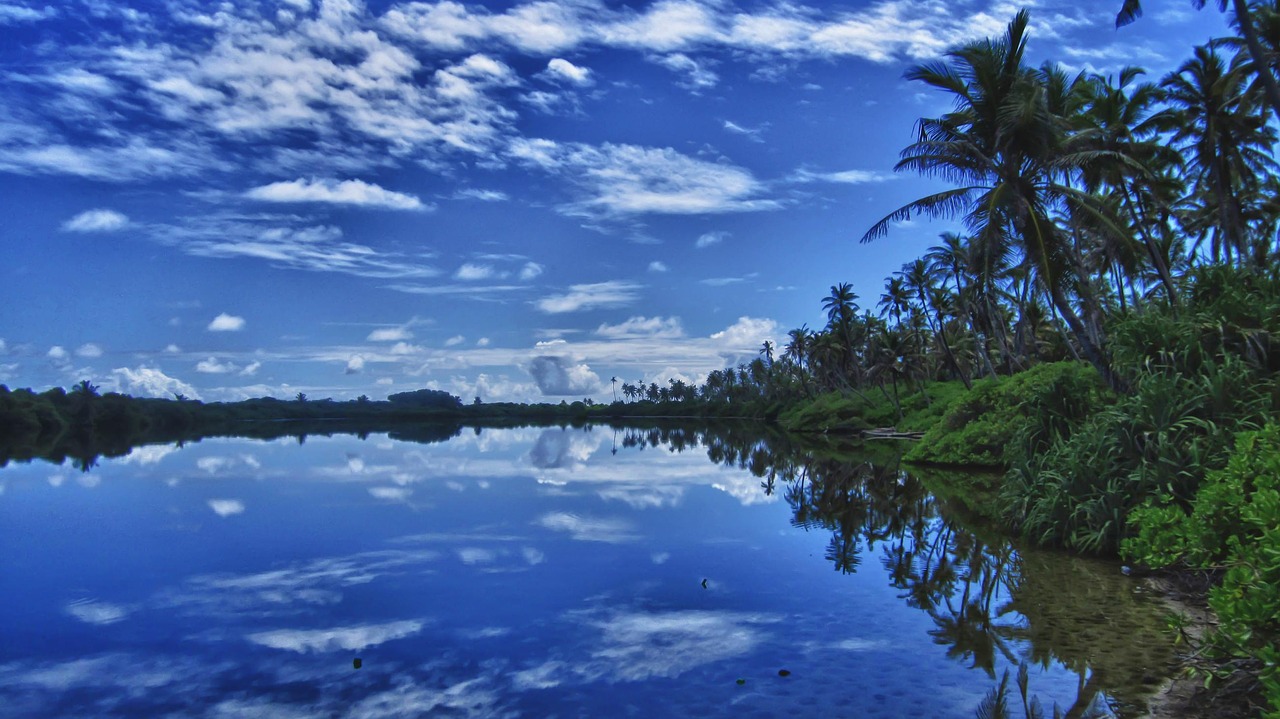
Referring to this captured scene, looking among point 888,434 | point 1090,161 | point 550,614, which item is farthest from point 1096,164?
point 888,434

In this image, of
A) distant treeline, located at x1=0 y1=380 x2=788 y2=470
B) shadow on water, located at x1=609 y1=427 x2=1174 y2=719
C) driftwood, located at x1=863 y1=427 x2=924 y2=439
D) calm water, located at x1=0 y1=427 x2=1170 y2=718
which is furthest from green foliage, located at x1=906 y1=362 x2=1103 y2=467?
distant treeline, located at x1=0 y1=380 x2=788 y2=470

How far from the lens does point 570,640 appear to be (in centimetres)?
846

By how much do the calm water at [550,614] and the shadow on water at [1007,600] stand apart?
42 mm

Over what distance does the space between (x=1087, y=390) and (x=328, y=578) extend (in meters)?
14.9

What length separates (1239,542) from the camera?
793cm

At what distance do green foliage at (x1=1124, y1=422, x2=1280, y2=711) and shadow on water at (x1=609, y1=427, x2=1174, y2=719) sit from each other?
704mm

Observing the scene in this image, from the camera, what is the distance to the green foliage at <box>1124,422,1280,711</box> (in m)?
5.93

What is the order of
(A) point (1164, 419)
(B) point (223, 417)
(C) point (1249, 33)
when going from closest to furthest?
(A) point (1164, 419)
(C) point (1249, 33)
(B) point (223, 417)

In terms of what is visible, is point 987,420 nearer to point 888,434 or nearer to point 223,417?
point 888,434

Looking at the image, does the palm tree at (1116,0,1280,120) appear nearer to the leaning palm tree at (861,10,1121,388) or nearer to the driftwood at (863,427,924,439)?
the leaning palm tree at (861,10,1121,388)

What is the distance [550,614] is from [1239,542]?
7.51 metres

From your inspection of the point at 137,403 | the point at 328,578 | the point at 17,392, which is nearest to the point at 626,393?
the point at 137,403

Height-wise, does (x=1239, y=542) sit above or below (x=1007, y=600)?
above

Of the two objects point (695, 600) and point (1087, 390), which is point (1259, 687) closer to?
point (695, 600)
